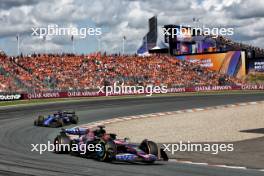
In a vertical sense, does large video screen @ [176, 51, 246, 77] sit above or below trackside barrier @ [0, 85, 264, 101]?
above

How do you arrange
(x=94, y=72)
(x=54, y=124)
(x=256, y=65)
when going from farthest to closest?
Answer: (x=256, y=65), (x=94, y=72), (x=54, y=124)

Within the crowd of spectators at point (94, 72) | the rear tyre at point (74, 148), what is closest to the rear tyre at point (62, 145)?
the rear tyre at point (74, 148)

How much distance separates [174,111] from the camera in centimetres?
3150

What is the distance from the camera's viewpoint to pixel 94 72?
177 feet

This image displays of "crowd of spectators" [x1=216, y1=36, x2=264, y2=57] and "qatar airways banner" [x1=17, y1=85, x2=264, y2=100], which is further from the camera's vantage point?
"crowd of spectators" [x1=216, y1=36, x2=264, y2=57]

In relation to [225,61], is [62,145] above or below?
below

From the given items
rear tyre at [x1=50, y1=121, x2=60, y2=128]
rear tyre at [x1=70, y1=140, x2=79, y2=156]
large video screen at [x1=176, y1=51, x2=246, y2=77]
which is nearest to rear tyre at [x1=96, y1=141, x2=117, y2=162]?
rear tyre at [x1=70, y1=140, x2=79, y2=156]

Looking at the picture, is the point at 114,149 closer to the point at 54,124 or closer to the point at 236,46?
the point at 54,124

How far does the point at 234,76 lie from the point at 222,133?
5371 cm

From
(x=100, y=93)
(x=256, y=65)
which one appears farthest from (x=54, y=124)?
(x=256, y=65)

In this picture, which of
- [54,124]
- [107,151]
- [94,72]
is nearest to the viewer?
[107,151]

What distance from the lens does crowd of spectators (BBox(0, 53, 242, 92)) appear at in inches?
1891

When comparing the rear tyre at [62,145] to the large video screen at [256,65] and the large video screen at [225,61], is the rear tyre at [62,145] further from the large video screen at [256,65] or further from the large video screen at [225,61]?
the large video screen at [256,65]

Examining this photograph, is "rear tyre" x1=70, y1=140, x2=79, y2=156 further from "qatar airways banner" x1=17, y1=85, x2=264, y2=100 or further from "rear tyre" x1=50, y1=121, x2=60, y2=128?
"qatar airways banner" x1=17, y1=85, x2=264, y2=100
